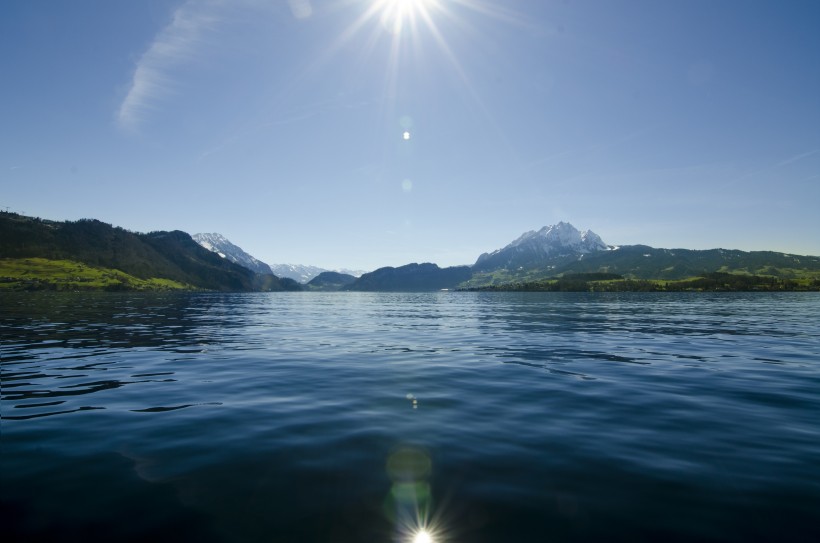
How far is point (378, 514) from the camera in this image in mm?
8344

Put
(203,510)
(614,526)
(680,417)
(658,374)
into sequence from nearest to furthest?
1. (614,526)
2. (203,510)
3. (680,417)
4. (658,374)

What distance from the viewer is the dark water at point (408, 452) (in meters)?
7.91

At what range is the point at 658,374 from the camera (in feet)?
77.4

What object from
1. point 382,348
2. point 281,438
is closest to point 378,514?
point 281,438

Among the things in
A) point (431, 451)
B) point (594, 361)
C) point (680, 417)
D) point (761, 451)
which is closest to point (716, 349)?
point (594, 361)

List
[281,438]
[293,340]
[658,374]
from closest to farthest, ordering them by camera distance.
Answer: [281,438] < [658,374] < [293,340]

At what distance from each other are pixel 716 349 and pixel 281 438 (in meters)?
35.6

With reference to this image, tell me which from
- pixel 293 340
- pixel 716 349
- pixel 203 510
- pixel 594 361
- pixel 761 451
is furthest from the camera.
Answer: pixel 293 340

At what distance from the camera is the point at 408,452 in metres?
11.6

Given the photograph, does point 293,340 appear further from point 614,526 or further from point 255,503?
point 614,526

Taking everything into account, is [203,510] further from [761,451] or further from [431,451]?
[761,451]

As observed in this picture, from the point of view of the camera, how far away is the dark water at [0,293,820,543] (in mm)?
7910

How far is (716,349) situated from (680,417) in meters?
23.7

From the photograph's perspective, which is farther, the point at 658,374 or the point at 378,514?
the point at 658,374
